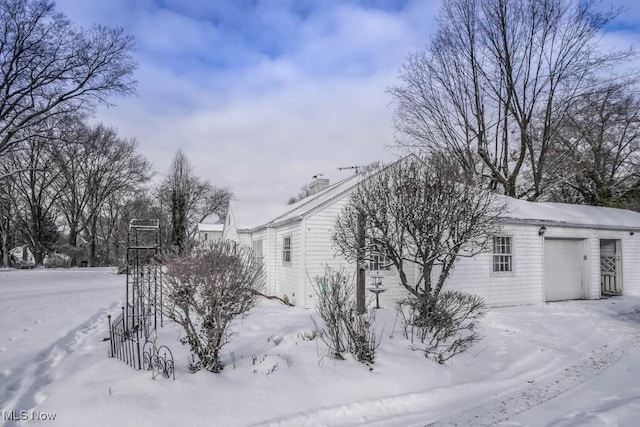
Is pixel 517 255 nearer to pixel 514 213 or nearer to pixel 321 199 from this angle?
pixel 514 213

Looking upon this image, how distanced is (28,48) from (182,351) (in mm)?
20336

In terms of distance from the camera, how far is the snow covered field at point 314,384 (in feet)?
13.5

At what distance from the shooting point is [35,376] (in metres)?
5.16

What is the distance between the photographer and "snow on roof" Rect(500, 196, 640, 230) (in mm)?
13038

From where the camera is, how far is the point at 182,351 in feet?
19.9

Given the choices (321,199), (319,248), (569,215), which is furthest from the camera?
(569,215)

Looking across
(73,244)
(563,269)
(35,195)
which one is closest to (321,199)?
(563,269)

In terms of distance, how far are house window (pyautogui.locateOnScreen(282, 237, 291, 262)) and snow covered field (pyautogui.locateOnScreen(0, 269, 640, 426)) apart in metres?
4.45

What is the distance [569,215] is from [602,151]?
1343 cm

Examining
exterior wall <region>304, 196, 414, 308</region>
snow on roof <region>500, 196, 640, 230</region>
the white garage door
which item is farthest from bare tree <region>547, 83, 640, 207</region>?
exterior wall <region>304, 196, 414, 308</region>

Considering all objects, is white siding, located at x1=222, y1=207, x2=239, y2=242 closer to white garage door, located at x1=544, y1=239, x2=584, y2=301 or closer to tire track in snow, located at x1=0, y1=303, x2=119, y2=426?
tire track in snow, located at x1=0, y1=303, x2=119, y2=426

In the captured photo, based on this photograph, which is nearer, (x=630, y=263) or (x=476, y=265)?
(x=476, y=265)

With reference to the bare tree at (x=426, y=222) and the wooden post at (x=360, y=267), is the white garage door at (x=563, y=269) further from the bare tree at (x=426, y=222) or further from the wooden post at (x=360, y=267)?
the wooden post at (x=360, y=267)

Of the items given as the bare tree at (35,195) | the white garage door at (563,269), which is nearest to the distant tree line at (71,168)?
the bare tree at (35,195)
